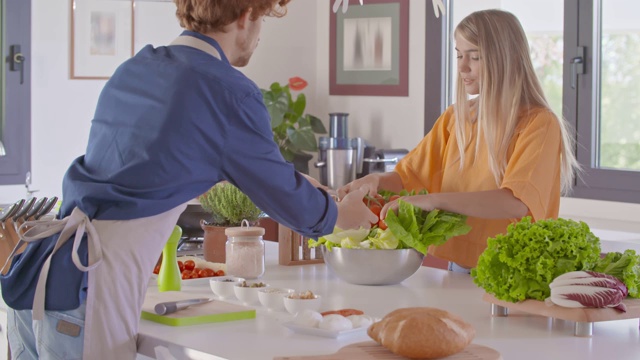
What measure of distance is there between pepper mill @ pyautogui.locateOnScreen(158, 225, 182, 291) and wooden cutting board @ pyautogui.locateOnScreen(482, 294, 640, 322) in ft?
2.99

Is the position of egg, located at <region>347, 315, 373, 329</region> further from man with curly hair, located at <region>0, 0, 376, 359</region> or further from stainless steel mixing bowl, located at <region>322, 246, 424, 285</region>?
stainless steel mixing bowl, located at <region>322, 246, 424, 285</region>

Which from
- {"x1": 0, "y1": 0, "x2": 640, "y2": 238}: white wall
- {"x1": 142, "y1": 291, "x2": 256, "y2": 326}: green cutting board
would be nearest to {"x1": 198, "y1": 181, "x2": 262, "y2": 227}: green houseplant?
{"x1": 142, "y1": 291, "x2": 256, "y2": 326}: green cutting board

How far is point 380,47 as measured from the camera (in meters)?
5.82

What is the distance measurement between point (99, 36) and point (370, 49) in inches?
60.4

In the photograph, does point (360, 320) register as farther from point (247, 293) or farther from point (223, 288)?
point (223, 288)

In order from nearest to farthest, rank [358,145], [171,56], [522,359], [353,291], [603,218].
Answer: [522,359], [171,56], [353,291], [603,218], [358,145]

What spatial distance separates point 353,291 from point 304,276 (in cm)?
27

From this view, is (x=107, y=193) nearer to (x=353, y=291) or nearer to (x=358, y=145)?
(x=353, y=291)

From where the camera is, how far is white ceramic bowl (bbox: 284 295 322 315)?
2.31m

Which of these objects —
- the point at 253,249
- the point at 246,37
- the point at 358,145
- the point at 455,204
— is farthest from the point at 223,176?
the point at 358,145

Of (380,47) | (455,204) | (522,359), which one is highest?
(380,47)

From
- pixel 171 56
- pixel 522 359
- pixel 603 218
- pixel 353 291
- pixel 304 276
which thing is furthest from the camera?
pixel 603 218

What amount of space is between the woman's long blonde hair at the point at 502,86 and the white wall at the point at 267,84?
81.2 inches

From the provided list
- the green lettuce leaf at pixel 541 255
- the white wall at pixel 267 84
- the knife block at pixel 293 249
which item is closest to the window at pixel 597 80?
the white wall at pixel 267 84
